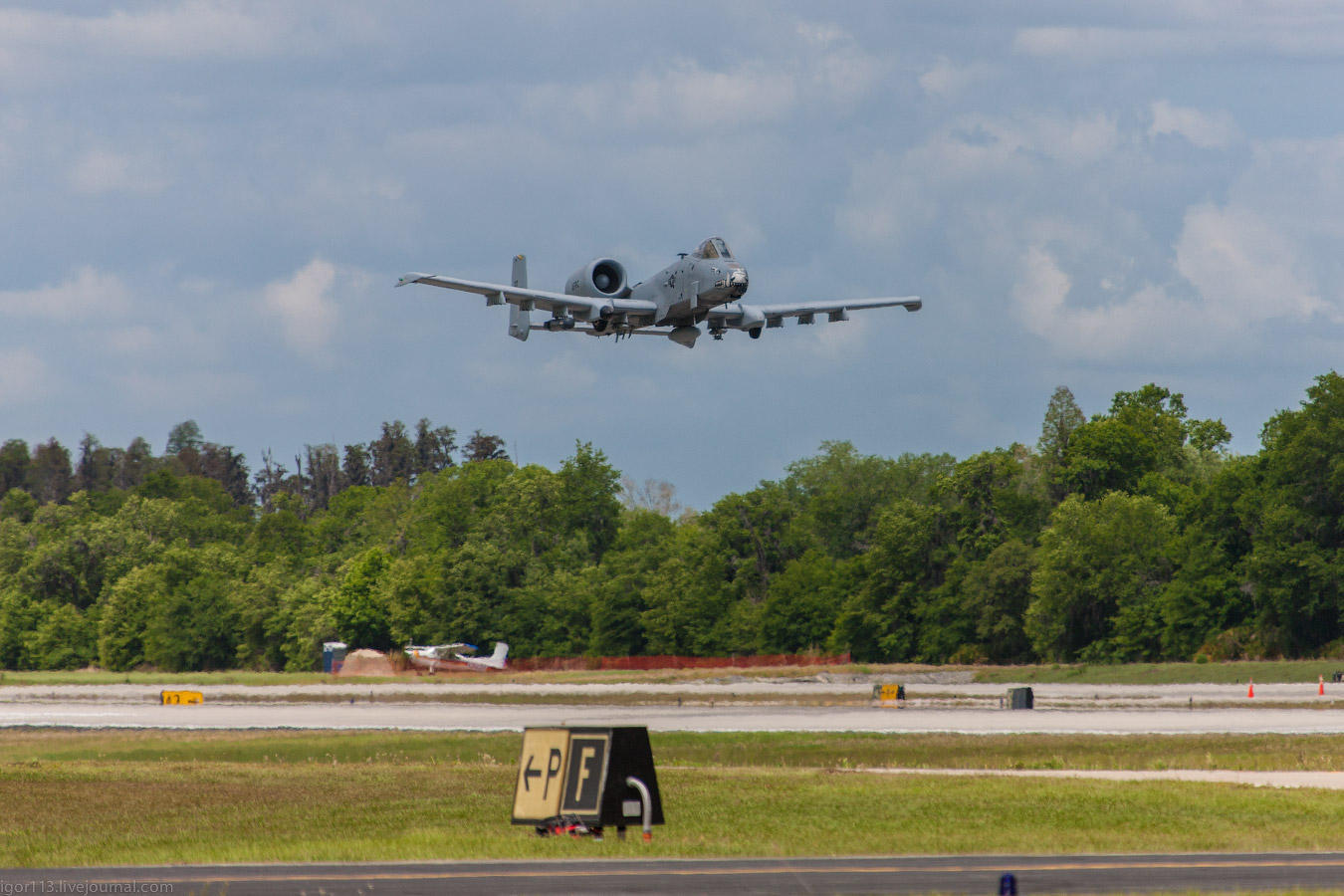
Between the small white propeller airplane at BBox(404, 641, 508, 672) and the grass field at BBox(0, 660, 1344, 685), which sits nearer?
the grass field at BBox(0, 660, 1344, 685)

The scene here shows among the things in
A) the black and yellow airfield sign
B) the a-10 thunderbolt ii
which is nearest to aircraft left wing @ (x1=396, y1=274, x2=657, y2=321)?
the a-10 thunderbolt ii

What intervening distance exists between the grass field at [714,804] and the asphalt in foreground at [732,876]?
4.15ft

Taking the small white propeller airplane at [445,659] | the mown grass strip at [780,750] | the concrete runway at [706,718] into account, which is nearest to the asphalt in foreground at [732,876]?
the mown grass strip at [780,750]

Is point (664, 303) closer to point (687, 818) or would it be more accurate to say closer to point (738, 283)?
point (738, 283)

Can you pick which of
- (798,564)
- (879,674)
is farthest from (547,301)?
(798,564)

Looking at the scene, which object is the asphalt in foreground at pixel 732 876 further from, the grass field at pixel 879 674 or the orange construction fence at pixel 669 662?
the orange construction fence at pixel 669 662

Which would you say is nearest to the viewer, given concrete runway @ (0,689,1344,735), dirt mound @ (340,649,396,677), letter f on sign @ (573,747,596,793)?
letter f on sign @ (573,747,596,793)

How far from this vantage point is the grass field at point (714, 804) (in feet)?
82.6

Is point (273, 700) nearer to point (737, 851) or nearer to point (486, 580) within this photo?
point (486, 580)

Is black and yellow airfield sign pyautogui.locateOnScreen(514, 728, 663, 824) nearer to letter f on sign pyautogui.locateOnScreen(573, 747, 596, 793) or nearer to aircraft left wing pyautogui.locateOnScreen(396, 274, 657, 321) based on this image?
letter f on sign pyautogui.locateOnScreen(573, 747, 596, 793)

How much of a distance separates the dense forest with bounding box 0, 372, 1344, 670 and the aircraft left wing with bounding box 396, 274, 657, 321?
6480cm

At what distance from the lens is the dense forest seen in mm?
99688

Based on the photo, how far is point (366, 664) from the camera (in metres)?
132

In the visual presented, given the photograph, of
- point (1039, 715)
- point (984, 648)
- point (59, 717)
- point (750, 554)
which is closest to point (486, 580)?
point (750, 554)
